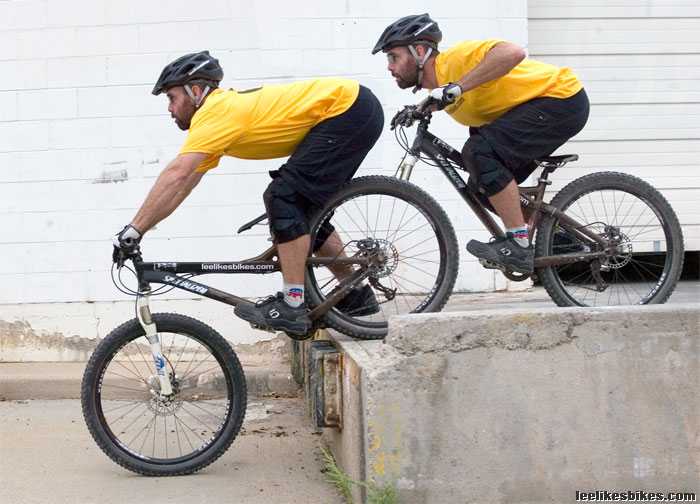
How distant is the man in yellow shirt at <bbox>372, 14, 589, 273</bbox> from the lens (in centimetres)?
457

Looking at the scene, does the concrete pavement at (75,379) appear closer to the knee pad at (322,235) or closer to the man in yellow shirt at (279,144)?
the knee pad at (322,235)

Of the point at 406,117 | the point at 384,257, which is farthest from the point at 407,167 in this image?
the point at 384,257

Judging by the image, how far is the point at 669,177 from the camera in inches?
284

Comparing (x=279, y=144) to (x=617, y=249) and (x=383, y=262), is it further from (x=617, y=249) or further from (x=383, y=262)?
(x=617, y=249)

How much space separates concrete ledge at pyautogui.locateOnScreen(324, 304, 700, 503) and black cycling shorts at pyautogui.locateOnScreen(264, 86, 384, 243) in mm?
949

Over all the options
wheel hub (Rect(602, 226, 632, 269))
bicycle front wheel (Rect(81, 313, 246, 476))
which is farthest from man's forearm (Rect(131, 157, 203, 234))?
wheel hub (Rect(602, 226, 632, 269))

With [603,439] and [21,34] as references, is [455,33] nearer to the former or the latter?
[21,34]

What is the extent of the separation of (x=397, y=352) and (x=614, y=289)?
217 centimetres

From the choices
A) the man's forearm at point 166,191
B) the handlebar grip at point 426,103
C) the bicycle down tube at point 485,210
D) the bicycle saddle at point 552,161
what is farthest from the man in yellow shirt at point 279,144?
the bicycle saddle at point 552,161

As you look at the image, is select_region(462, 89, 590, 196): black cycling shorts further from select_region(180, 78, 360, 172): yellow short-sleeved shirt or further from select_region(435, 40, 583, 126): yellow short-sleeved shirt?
select_region(180, 78, 360, 172): yellow short-sleeved shirt

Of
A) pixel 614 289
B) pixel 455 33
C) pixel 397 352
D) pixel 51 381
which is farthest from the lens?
pixel 455 33

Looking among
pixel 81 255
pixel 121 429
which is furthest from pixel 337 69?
pixel 121 429

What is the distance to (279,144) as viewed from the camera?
4.55 m

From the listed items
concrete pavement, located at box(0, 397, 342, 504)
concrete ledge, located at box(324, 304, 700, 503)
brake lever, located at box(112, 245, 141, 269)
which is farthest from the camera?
brake lever, located at box(112, 245, 141, 269)
